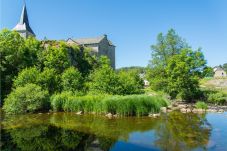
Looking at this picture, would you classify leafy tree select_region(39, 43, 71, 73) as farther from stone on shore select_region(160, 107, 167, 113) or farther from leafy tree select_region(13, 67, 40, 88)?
stone on shore select_region(160, 107, 167, 113)

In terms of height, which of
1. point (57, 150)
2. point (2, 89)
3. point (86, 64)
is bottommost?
point (57, 150)

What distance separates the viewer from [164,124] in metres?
17.7

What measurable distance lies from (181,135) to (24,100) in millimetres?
13596

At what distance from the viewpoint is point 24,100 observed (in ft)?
73.8

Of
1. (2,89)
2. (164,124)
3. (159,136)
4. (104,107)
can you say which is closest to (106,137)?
(159,136)

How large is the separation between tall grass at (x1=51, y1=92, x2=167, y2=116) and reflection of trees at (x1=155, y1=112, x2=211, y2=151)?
287cm

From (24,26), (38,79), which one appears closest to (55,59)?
(38,79)

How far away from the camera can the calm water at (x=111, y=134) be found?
12.0 metres

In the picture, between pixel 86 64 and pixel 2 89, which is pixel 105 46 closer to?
pixel 86 64

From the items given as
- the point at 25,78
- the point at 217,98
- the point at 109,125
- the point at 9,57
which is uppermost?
the point at 9,57

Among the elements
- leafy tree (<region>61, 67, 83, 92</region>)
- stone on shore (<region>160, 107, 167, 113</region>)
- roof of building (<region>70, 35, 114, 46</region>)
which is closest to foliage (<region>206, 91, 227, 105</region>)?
stone on shore (<region>160, 107, 167, 113</region>)

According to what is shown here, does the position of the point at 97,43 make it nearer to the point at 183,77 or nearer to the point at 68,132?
the point at 183,77

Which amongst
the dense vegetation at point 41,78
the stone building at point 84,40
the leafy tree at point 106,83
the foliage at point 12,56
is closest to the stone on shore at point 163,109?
the dense vegetation at point 41,78

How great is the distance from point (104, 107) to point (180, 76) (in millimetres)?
16619
